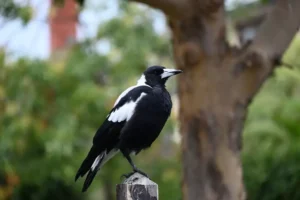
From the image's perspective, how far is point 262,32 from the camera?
5047 mm

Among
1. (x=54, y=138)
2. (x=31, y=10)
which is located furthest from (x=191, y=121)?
(x=54, y=138)

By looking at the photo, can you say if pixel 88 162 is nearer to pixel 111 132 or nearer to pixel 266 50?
pixel 111 132

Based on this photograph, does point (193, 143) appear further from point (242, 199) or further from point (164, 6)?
point (164, 6)

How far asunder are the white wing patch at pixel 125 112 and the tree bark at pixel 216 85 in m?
2.09

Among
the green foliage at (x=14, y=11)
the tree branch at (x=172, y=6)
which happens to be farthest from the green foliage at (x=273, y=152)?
the green foliage at (x=14, y=11)

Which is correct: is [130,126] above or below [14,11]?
below

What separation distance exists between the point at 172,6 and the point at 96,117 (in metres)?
3.74

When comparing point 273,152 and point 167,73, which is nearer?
point 167,73

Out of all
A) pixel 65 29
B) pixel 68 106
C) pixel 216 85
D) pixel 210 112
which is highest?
pixel 65 29

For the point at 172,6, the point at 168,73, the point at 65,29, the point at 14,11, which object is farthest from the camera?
the point at 65,29

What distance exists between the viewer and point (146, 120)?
2783 millimetres

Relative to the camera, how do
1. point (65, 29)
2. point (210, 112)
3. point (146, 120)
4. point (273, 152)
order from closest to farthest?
point (146, 120), point (210, 112), point (273, 152), point (65, 29)

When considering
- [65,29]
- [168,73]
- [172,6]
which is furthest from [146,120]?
[65,29]

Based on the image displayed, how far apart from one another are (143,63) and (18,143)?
208 cm
